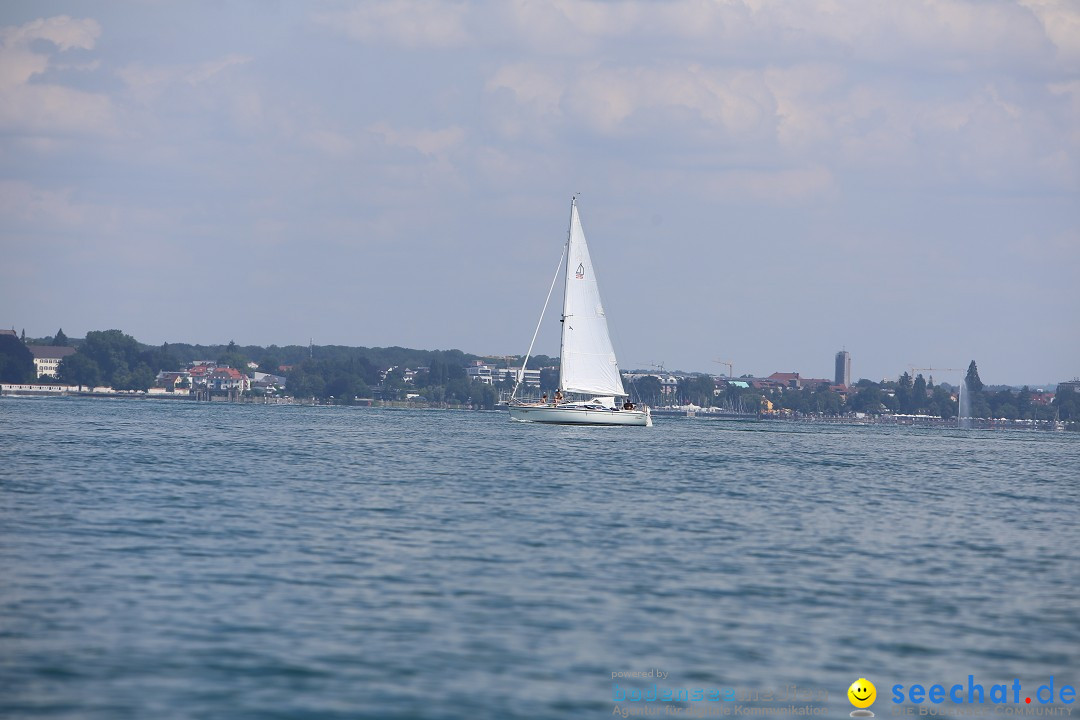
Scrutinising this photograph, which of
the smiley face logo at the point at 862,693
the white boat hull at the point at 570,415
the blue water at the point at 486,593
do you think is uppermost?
→ the white boat hull at the point at 570,415

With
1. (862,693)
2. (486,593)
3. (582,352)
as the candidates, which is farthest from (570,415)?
(862,693)

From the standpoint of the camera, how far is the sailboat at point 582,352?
105m

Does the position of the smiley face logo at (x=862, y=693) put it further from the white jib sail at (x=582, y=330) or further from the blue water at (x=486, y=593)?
the white jib sail at (x=582, y=330)

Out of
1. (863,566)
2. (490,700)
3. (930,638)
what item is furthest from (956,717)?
(863,566)

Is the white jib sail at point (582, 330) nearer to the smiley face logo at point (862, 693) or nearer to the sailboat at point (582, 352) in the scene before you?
the sailboat at point (582, 352)

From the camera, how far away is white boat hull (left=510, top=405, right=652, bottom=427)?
4131 inches

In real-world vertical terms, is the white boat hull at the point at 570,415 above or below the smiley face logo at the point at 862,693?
above

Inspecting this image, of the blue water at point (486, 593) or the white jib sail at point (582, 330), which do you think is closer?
the blue water at point (486, 593)

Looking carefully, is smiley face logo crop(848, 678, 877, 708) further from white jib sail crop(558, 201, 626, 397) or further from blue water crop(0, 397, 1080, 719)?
white jib sail crop(558, 201, 626, 397)

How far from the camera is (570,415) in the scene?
104938 mm

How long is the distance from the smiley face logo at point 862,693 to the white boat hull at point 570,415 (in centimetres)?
8746

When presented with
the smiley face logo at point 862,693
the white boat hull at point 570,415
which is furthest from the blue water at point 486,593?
the white boat hull at point 570,415

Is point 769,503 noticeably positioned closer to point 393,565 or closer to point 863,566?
point 863,566

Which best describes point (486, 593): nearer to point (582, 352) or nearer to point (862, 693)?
point (862, 693)
